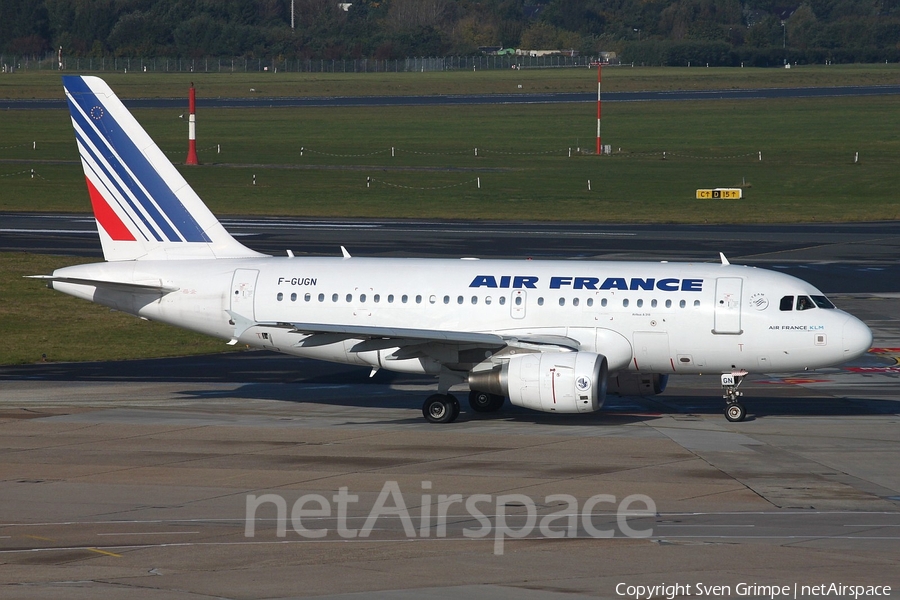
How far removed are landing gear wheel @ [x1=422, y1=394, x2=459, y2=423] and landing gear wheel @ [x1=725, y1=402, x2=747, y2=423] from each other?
7637mm

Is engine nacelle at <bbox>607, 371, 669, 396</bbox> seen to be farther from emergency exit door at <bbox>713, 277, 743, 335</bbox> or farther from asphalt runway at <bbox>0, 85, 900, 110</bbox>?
asphalt runway at <bbox>0, 85, 900, 110</bbox>

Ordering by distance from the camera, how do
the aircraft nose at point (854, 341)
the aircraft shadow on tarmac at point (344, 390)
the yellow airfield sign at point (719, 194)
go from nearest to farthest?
the aircraft nose at point (854, 341), the aircraft shadow on tarmac at point (344, 390), the yellow airfield sign at point (719, 194)

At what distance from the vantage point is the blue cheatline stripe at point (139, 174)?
37.0 m

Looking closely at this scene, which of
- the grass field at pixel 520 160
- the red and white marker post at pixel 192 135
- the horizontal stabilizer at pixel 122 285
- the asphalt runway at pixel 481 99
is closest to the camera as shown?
the horizontal stabilizer at pixel 122 285

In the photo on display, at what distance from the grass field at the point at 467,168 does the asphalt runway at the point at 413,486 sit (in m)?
10.1

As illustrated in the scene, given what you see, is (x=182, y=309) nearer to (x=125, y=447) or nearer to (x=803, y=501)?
(x=125, y=447)

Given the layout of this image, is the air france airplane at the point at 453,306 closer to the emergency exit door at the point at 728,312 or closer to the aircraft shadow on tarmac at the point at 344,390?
the emergency exit door at the point at 728,312

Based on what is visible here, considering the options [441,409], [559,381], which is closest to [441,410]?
[441,409]

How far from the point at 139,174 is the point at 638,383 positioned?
16.4 meters

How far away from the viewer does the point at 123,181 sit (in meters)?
37.2

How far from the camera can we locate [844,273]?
59844 millimetres

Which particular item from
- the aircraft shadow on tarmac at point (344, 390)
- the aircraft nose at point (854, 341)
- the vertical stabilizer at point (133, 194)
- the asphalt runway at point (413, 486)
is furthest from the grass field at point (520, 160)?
the aircraft nose at point (854, 341)

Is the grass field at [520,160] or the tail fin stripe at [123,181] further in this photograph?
the grass field at [520,160]

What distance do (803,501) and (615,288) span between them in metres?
10.5
